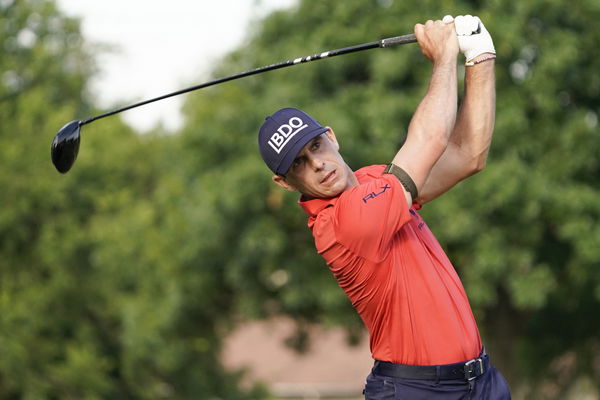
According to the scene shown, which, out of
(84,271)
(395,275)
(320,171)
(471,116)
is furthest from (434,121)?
(84,271)

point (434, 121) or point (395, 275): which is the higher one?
point (434, 121)

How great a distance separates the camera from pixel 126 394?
1641 cm

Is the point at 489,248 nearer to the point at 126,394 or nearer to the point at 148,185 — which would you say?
the point at 126,394

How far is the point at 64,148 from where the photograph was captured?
412cm

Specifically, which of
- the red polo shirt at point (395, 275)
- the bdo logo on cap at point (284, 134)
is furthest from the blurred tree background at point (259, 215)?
the bdo logo on cap at point (284, 134)

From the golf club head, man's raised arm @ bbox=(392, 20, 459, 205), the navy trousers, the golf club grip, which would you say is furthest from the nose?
the golf club head

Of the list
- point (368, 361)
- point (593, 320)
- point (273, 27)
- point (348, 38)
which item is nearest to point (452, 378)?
point (348, 38)

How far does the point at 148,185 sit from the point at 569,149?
11.6 meters

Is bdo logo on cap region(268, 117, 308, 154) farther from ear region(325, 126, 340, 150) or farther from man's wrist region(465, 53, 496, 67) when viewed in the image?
man's wrist region(465, 53, 496, 67)

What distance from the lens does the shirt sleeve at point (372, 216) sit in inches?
120

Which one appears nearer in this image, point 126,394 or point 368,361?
point 126,394

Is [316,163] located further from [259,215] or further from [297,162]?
[259,215]

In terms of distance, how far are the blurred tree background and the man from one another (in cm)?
721

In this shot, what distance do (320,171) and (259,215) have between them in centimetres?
852
